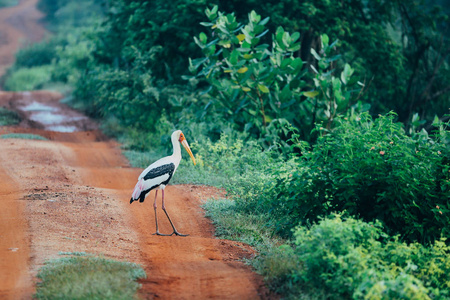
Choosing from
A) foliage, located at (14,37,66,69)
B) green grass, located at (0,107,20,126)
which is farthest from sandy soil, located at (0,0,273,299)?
foliage, located at (14,37,66,69)

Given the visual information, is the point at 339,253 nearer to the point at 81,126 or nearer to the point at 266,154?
the point at 266,154

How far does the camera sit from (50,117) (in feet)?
67.3

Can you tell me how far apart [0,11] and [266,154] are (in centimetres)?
5209

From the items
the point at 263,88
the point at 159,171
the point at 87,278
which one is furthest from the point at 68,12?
the point at 87,278

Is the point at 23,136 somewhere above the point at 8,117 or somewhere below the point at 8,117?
above

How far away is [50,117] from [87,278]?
16420 millimetres

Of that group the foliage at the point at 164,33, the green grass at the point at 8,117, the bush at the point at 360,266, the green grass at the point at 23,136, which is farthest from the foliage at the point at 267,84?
the green grass at the point at 8,117

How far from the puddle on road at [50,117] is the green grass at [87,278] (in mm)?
13257

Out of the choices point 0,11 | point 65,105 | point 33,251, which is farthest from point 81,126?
point 0,11

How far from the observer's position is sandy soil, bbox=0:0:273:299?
5.52 m

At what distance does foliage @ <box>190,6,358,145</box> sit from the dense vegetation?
35 mm

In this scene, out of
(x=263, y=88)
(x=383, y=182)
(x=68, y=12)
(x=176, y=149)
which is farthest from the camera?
(x=68, y=12)

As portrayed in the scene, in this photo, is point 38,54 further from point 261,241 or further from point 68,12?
point 261,241

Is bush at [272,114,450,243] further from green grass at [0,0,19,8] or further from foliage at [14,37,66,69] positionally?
green grass at [0,0,19,8]
